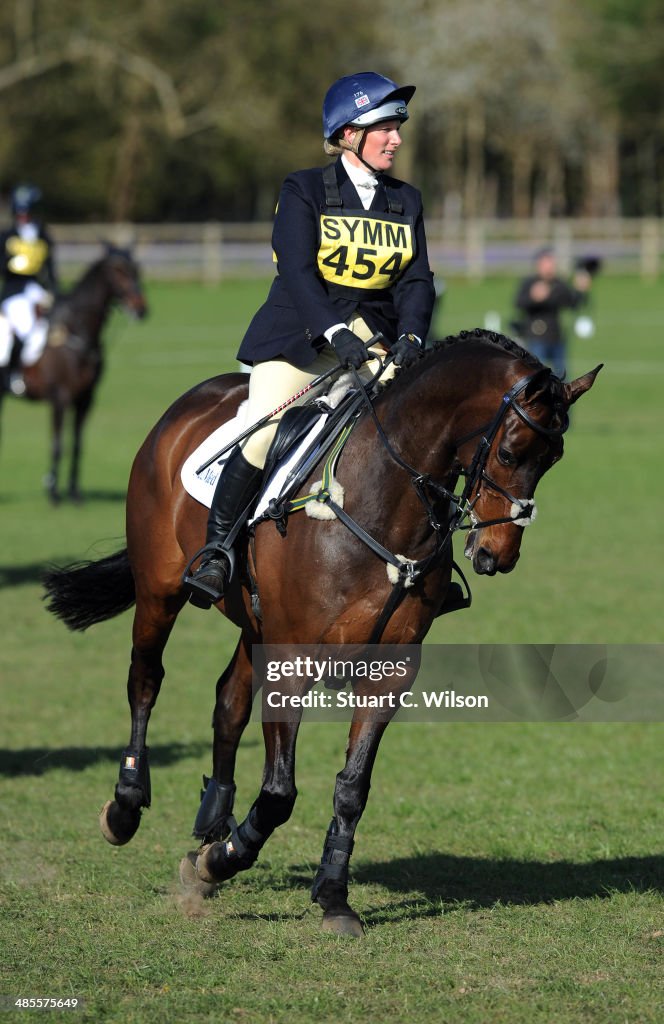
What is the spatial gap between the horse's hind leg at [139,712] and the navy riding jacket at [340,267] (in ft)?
4.37

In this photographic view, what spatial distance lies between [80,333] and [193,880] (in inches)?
497

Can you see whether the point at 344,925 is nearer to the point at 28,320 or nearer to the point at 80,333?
the point at 80,333

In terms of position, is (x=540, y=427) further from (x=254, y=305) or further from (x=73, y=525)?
(x=254, y=305)

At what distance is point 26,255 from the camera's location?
18312 mm

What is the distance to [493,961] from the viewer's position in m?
5.36

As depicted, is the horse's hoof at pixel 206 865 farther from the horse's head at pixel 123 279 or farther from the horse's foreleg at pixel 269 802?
the horse's head at pixel 123 279

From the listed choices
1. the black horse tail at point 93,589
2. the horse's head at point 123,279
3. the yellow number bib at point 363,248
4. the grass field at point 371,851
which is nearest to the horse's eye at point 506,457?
the yellow number bib at point 363,248

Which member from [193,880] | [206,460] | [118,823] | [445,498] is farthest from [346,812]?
[206,460]

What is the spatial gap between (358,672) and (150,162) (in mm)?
63853

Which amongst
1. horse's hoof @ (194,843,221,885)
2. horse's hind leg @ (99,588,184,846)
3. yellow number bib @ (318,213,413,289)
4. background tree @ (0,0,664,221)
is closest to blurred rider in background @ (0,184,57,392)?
horse's hind leg @ (99,588,184,846)

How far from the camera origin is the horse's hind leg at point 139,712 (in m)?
6.70

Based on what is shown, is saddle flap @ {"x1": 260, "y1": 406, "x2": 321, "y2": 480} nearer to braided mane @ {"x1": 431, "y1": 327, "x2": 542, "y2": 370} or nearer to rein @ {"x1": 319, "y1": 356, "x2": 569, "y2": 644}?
rein @ {"x1": 319, "y1": 356, "x2": 569, "y2": 644}

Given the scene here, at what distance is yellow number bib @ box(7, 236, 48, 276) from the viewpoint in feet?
60.0

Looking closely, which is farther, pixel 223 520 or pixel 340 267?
pixel 223 520
